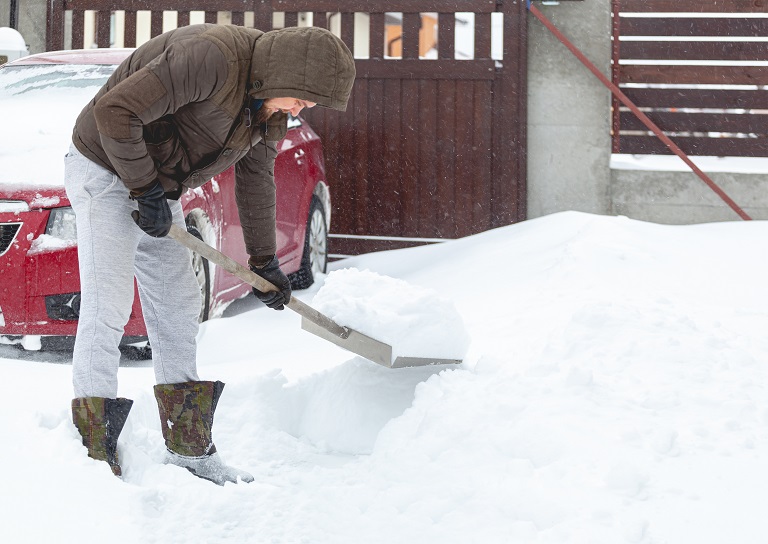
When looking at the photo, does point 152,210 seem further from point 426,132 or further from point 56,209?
point 426,132

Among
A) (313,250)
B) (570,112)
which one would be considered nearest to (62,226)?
(313,250)

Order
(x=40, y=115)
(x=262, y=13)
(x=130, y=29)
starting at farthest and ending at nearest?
(x=130, y=29) < (x=262, y=13) < (x=40, y=115)

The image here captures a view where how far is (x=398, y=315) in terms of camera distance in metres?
3.54

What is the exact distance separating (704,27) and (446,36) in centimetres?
193

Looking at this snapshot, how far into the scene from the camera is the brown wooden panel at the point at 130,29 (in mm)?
7859

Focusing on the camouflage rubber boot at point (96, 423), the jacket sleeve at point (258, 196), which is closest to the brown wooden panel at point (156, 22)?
the jacket sleeve at point (258, 196)

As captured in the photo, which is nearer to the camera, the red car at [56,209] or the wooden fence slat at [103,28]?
the red car at [56,209]

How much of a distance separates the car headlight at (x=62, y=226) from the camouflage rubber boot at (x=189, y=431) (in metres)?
1.31

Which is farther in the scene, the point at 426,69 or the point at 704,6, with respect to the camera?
the point at 426,69

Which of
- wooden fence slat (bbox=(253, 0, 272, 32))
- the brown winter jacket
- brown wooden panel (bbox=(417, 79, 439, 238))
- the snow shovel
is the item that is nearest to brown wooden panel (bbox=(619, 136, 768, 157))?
brown wooden panel (bbox=(417, 79, 439, 238))

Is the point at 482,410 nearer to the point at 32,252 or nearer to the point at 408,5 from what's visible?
the point at 32,252

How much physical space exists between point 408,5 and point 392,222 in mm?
1663

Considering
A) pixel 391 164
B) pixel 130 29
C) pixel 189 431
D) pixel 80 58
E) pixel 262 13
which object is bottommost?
pixel 189 431

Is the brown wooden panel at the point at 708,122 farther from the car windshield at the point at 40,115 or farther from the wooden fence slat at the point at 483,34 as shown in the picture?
the car windshield at the point at 40,115
